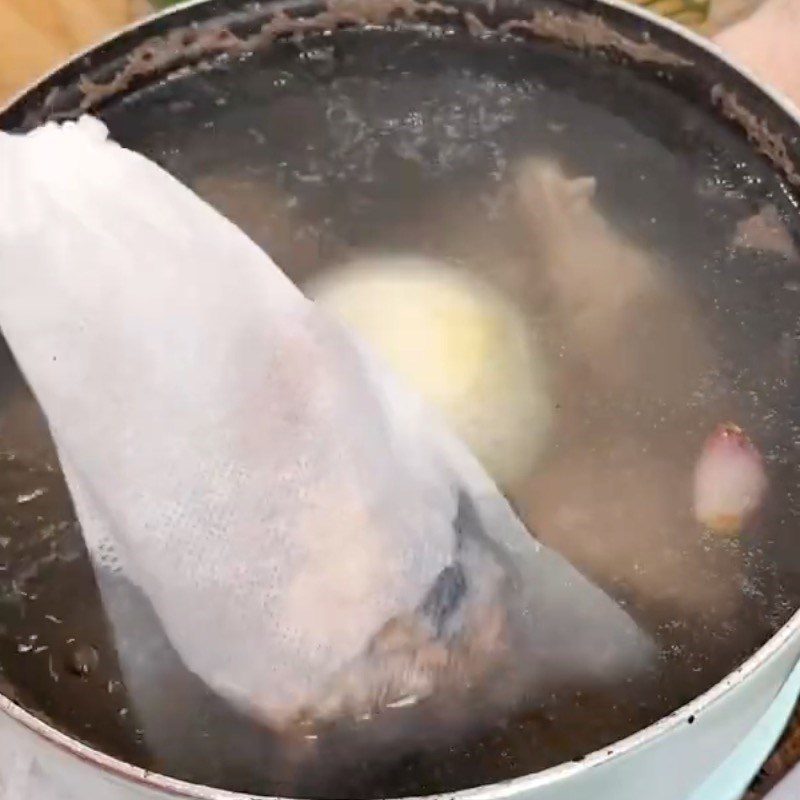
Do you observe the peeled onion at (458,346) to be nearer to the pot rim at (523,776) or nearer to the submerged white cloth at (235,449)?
the submerged white cloth at (235,449)

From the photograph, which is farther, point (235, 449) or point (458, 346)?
point (458, 346)

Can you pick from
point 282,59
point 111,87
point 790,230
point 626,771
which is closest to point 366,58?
point 282,59

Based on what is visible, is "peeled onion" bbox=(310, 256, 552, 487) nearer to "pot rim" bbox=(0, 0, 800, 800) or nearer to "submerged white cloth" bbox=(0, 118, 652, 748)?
"submerged white cloth" bbox=(0, 118, 652, 748)

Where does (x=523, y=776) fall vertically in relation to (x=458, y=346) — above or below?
below

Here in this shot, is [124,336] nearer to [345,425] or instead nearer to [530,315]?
[345,425]

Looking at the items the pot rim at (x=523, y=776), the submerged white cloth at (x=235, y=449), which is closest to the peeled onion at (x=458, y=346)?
the submerged white cloth at (x=235, y=449)

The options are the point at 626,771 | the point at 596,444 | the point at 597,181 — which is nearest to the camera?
A: the point at 626,771
